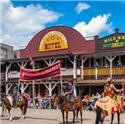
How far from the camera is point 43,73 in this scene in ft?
99.1

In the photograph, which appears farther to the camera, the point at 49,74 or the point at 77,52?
the point at 77,52

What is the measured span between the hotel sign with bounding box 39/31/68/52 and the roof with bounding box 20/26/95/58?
13.1 inches

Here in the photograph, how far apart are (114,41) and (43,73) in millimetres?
12256

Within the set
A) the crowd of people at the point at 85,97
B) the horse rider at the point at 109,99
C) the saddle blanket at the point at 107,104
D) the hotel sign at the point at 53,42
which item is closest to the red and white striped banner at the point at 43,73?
the crowd of people at the point at 85,97

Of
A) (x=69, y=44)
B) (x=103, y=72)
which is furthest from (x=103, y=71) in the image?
(x=69, y=44)

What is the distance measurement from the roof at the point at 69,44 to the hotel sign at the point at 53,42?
33cm

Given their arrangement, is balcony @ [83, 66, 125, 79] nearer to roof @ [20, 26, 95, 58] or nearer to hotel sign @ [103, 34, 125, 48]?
roof @ [20, 26, 95, 58]

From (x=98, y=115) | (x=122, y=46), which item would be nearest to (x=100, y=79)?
(x=122, y=46)

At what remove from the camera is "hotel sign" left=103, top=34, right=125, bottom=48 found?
39.7 m

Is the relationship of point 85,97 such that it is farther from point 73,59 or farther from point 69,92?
point 69,92

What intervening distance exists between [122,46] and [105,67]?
2533 millimetres

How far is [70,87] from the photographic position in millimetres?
20250

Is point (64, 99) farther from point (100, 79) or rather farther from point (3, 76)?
point (3, 76)

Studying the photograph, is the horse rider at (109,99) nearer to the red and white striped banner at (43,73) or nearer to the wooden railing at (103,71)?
the red and white striped banner at (43,73)
